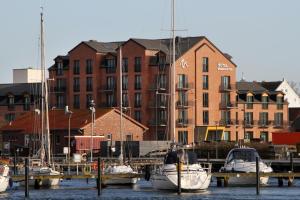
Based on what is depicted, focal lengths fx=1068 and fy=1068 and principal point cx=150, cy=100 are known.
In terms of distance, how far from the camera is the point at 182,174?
241ft

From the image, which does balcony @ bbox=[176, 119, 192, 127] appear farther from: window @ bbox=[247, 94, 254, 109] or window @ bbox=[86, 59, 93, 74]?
window @ bbox=[247, 94, 254, 109]

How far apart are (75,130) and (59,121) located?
266 inches

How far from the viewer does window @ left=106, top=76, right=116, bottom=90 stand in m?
160

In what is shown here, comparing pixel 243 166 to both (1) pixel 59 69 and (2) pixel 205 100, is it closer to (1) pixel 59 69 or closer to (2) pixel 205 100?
(2) pixel 205 100

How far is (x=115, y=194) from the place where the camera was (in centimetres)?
7669

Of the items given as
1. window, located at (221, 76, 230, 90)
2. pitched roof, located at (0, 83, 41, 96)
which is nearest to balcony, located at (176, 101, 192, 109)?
window, located at (221, 76, 230, 90)

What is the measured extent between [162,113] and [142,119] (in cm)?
372

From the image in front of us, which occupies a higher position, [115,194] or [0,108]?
[0,108]

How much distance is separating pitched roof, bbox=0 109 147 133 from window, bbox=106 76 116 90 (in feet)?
27.5

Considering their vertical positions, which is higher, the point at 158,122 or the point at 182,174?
the point at 158,122

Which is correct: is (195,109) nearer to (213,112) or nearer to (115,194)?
(213,112)

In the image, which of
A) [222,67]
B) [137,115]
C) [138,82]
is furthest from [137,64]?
[222,67]

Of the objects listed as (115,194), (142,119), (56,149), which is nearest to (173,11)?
(115,194)

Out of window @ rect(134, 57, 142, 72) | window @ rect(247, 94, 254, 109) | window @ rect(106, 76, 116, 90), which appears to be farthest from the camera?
window @ rect(247, 94, 254, 109)
